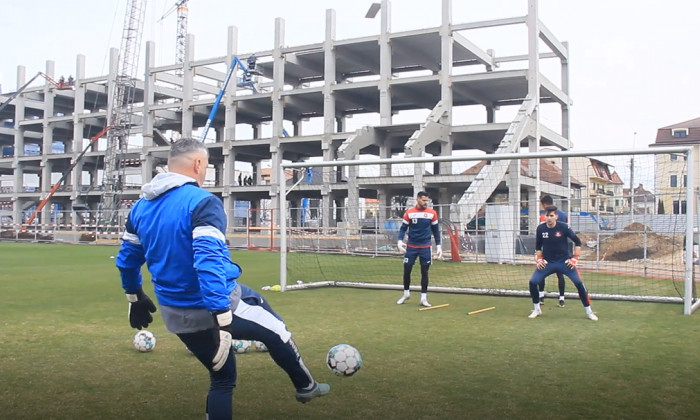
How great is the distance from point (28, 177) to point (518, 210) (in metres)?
61.2

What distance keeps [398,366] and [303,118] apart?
1732 inches

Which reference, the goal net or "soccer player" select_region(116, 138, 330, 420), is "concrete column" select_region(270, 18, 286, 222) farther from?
"soccer player" select_region(116, 138, 330, 420)

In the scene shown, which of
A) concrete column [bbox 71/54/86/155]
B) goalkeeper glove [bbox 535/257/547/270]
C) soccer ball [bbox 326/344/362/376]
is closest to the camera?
soccer ball [bbox 326/344/362/376]

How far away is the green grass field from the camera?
4.62 meters

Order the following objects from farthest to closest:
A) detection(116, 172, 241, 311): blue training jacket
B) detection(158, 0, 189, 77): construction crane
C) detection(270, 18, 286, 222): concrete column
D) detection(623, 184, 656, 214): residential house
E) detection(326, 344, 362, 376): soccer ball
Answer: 1. detection(158, 0, 189, 77): construction crane
2. detection(270, 18, 286, 222): concrete column
3. detection(623, 184, 656, 214): residential house
4. detection(326, 344, 362, 376): soccer ball
5. detection(116, 172, 241, 311): blue training jacket

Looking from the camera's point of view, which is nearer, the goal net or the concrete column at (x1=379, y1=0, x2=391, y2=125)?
the goal net

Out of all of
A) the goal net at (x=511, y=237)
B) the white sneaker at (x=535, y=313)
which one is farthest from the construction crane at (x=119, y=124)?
the white sneaker at (x=535, y=313)

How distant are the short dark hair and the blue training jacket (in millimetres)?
182

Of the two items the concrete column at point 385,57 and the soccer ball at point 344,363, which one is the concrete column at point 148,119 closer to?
the concrete column at point 385,57

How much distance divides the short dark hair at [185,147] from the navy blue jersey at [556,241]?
22.8ft

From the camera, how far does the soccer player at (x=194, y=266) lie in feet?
10.9

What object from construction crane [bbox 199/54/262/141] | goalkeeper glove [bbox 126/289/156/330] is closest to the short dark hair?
goalkeeper glove [bbox 126/289/156/330]

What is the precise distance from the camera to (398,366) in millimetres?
6055

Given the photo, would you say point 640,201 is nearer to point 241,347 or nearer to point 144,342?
point 241,347
